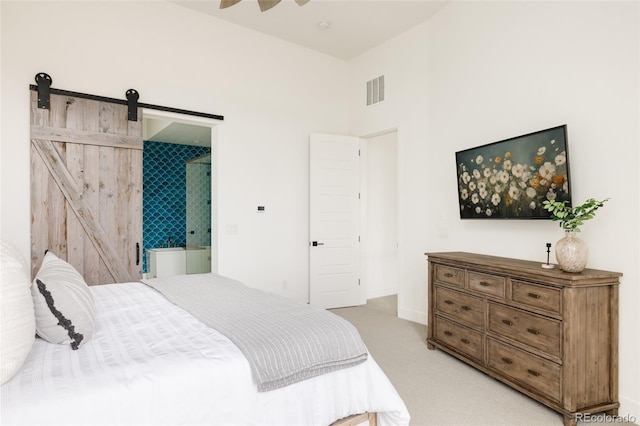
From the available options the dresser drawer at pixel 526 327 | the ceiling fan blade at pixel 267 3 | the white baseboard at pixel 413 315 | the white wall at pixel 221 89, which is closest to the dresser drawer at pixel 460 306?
the dresser drawer at pixel 526 327

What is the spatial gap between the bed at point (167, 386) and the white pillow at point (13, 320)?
0.06m

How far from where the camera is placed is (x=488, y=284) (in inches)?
112

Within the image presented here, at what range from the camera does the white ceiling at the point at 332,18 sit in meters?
4.02

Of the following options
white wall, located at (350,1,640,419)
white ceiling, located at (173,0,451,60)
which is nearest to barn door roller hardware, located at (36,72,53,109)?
white ceiling, located at (173,0,451,60)

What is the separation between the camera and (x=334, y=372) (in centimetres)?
166

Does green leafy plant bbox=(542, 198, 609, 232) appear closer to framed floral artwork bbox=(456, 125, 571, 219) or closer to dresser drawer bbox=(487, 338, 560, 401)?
framed floral artwork bbox=(456, 125, 571, 219)

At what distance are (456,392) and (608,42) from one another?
270 centimetres

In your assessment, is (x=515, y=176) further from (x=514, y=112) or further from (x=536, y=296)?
(x=536, y=296)

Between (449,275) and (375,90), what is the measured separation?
2.88m

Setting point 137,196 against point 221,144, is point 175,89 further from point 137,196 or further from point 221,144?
point 137,196

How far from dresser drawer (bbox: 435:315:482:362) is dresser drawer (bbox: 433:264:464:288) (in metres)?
0.36

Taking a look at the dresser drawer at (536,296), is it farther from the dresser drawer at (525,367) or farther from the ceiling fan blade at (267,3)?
the ceiling fan blade at (267,3)

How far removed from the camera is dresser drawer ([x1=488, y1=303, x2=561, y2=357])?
2.33 m

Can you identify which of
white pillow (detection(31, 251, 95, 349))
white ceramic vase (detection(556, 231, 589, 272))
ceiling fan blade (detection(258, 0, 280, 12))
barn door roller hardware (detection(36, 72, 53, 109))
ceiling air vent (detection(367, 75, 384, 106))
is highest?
ceiling air vent (detection(367, 75, 384, 106))
